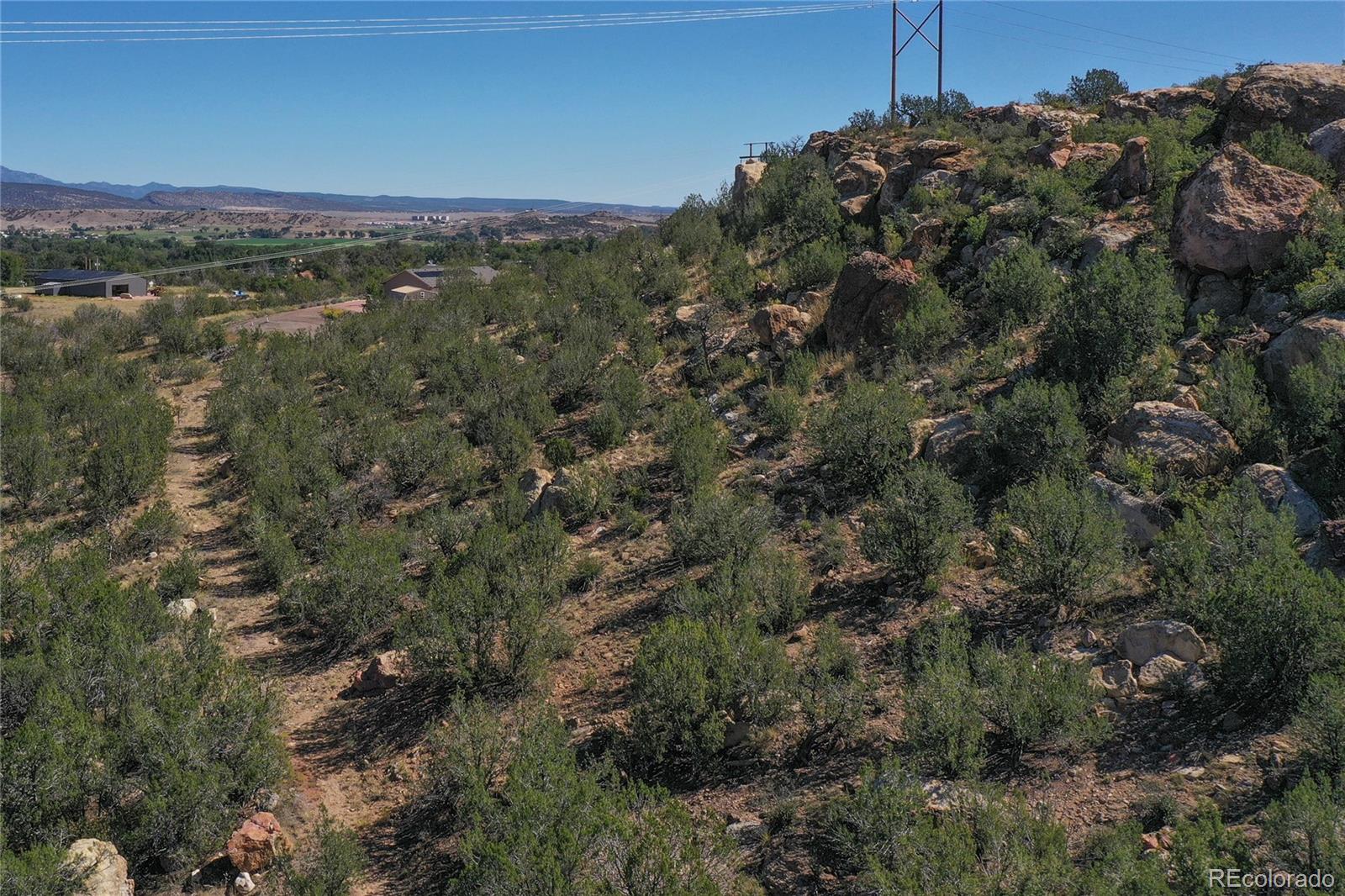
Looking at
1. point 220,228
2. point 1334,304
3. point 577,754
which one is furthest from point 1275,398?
point 220,228

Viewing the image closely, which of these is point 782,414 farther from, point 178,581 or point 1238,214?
point 178,581

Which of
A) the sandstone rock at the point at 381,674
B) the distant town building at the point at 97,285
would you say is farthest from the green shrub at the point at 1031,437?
the distant town building at the point at 97,285

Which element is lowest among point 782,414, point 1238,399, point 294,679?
point 294,679

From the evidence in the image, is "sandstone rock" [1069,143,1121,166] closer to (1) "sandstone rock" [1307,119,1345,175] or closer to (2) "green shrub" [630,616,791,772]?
(1) "sandstone rock" [1307,119,1345,175]

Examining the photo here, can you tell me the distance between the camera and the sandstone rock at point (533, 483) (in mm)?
12889

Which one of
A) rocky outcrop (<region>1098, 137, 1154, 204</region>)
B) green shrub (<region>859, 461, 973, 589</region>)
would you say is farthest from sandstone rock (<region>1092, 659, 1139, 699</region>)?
rocky outcrop (<region>1098, 137, 1154, 204</region>)

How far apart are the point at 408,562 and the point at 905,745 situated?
24.5ft

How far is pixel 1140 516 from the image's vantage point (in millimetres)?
8664

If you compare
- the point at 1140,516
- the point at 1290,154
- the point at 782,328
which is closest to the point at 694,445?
the point at 782,328

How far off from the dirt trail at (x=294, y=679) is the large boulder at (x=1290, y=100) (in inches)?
691

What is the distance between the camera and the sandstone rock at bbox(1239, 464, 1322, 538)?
791cm

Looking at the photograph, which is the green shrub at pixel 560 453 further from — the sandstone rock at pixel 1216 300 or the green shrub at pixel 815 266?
the sandstone rock at pixel 1216 300

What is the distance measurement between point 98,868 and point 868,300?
44.7 feet

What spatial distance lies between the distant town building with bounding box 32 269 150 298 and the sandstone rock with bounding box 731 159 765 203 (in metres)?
35.9
